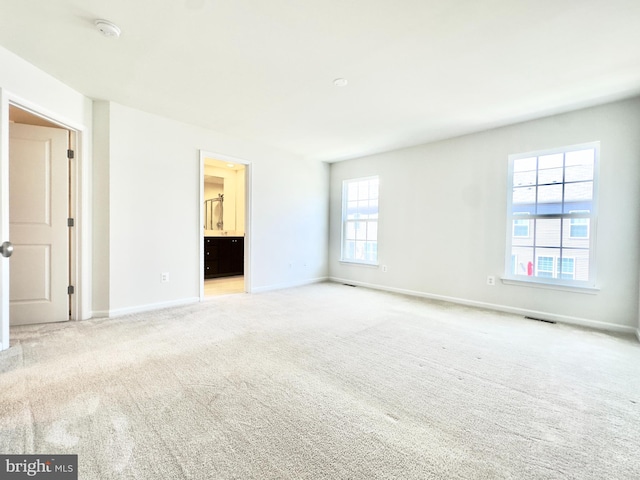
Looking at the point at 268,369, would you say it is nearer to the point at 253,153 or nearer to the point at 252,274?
the point at 252,274

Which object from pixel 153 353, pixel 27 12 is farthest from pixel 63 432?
pixel 27 12

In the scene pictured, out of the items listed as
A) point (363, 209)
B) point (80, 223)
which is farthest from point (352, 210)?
point (80, 223)

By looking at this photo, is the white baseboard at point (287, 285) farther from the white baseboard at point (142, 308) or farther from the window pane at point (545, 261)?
the window pane at point (545, 261)

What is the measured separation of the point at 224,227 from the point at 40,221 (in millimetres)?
4346

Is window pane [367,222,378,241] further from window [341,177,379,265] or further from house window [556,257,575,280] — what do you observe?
house window [556,257,575,280]

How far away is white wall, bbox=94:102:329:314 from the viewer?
349cm

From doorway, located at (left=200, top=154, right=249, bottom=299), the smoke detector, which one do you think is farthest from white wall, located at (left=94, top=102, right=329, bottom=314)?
the smoke detector

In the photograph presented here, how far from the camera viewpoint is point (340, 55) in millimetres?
2414

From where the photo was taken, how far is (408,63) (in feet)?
8.27

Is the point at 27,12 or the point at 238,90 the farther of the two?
the point at 238,90

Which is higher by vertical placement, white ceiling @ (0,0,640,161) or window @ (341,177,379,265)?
white ceiling @ (0,0,640,161)

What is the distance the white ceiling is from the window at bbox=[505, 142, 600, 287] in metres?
0.63

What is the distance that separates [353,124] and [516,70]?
6.22ft

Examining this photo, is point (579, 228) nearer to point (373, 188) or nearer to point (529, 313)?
point (529, 313)
